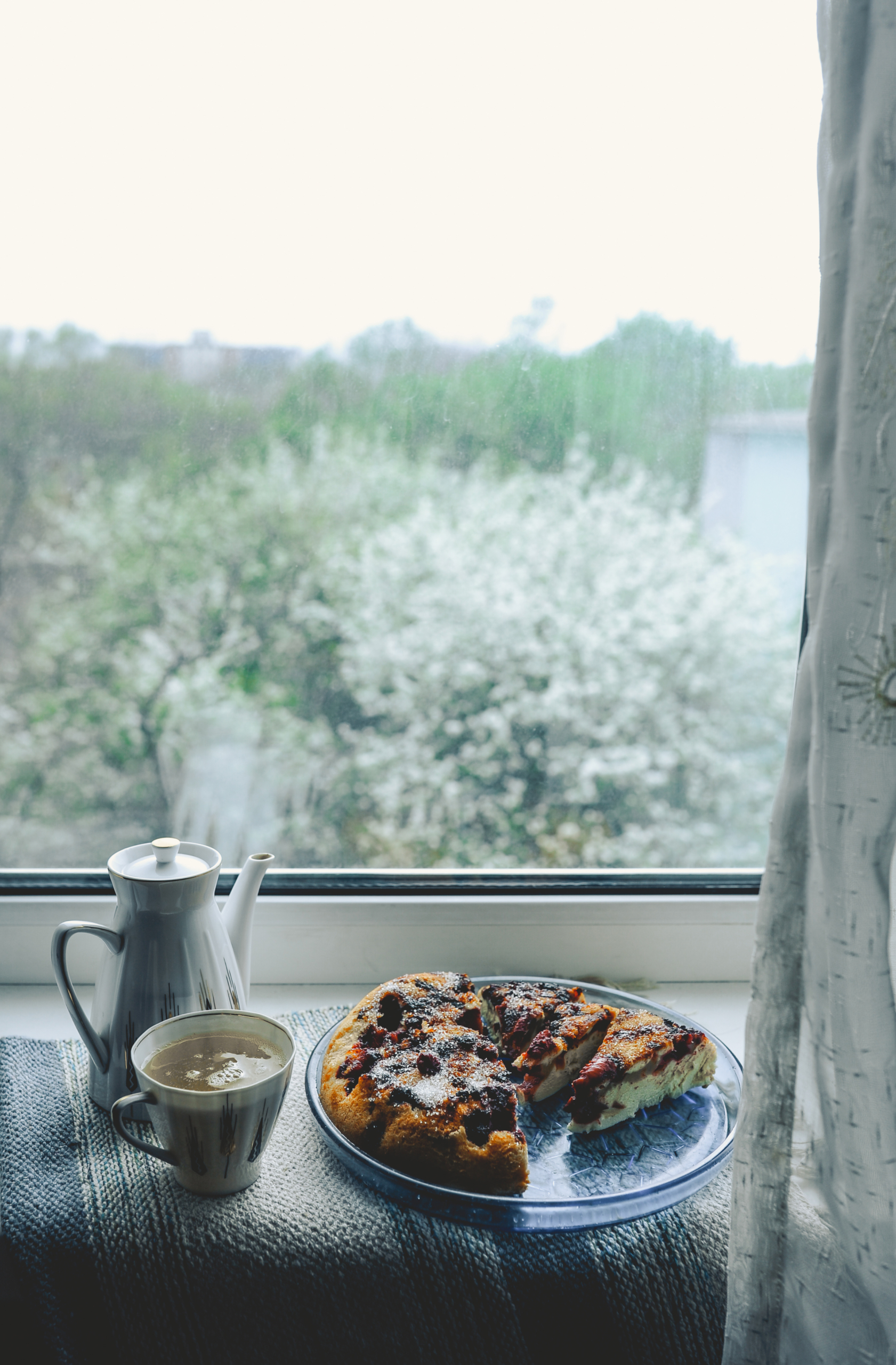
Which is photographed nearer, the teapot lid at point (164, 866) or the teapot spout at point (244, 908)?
the teapot lid at point (164, 866)

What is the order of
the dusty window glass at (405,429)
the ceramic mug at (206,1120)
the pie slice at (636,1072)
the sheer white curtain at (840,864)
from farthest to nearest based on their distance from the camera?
the dusty window glass at (405,429) < the pie slice at (636,1072) < the ceramic mug at (206,1120) < the sheer white curtain at (840,864)

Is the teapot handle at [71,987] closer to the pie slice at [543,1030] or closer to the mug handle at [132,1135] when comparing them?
the mug handle at [132,1135]

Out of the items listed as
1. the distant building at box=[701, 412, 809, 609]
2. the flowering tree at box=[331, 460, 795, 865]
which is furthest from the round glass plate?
the distant building at box=[701, 412, 809, 609]

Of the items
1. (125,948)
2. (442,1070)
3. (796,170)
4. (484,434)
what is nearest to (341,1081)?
(442,1070)

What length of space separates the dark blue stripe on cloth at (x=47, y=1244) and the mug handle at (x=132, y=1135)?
8 centimetres

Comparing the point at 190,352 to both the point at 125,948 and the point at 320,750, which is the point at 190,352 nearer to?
the point at 320,750

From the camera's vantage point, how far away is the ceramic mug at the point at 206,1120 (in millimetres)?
578

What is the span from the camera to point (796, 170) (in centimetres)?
90

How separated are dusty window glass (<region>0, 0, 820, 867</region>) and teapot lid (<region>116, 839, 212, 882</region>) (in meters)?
0.27

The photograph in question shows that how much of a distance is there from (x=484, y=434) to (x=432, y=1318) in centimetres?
76

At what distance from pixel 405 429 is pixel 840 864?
2.06ft

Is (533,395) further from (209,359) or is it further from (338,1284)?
(338,1284)

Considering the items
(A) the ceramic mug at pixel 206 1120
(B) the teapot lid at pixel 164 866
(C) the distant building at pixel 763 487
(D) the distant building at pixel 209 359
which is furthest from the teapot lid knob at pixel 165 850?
(C) the distant building at pixel 763 487

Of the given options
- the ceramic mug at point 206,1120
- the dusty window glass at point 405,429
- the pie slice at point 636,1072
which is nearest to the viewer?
the ceramic mug at point 206,1120
